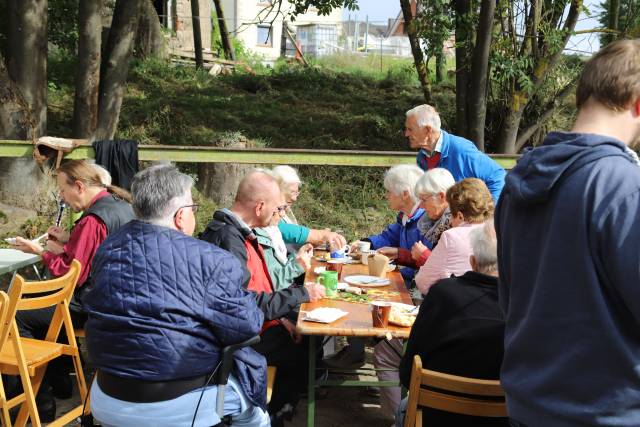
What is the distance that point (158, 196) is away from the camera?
2740 millimetres

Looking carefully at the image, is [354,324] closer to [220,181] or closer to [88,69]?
[220,181]

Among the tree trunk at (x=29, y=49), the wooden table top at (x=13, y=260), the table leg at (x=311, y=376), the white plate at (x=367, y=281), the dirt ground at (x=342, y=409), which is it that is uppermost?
the tree trunk at (x=29, y=49)

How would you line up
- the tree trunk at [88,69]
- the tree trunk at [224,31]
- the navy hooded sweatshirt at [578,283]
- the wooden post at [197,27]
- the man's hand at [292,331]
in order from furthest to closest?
the tree trunk at [224,31]
the wooden post at [197,27]
the tree trunk at [88,69]
the man's hand at [292,331]
the navy hooded sweatshirt at [578,283]

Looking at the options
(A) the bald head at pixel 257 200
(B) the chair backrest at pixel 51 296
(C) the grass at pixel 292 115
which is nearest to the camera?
(B) the chair backrest at pixel 51 296

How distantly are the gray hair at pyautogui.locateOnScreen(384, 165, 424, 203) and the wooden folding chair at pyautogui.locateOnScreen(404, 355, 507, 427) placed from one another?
238cm

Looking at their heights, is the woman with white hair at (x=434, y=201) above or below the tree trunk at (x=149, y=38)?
below

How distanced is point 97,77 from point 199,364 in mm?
6767

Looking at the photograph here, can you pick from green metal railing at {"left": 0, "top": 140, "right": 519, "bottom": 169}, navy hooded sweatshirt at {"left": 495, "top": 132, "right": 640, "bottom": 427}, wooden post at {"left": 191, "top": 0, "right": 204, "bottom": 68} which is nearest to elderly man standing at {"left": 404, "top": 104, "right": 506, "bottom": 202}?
green metal railing at {"left": 0, "top": 140, "right": 519, "bottom": 169}

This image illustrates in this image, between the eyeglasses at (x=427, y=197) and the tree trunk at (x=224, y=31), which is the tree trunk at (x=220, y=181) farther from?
the tree trunk at (x=224, y=31)

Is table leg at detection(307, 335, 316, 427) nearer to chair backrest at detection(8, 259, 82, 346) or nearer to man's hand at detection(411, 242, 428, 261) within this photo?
man's hand at detection(411, 242, 428, 261)

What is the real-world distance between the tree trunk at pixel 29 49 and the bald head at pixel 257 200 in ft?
17.4

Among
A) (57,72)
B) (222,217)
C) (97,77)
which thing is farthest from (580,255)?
(57,72)

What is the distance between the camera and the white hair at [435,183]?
4.36 m

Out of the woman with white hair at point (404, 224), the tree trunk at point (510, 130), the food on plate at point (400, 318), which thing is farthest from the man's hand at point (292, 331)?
the tree trunk at point (510, 130)
